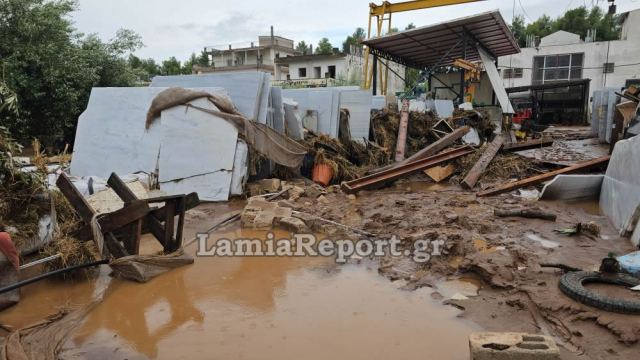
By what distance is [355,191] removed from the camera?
851cm

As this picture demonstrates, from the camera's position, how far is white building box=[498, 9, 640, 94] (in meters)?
28.5

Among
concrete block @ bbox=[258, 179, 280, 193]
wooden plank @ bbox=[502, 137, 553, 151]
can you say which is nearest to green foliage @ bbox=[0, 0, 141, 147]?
concrete block @ bbox=[258, 179, 280, 193]

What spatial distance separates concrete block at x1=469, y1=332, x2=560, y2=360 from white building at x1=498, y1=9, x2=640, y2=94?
105 feet

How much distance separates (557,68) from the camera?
30.3 meters

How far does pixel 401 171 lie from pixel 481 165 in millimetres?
1830

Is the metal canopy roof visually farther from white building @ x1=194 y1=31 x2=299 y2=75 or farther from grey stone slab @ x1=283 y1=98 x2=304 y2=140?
white building @ x1=194 y1=31 x2=299 y2=75

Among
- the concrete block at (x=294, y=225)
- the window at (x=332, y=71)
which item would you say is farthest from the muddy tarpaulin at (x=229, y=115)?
the window at (x=332, y=71)

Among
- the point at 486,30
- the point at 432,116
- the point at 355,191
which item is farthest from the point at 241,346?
the point at 486,30

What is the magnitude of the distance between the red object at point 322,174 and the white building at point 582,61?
26400mm

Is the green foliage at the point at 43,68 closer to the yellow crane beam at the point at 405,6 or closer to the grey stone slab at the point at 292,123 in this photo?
the grey stone slab at the point at 292,123

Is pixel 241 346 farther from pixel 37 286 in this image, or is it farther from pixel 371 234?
pixel 371 234

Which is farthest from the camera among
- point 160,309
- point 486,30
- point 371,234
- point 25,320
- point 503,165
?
point 486,30

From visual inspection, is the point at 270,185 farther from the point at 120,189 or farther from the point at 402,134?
the point at 402,134

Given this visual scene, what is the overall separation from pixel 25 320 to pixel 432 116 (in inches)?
488
